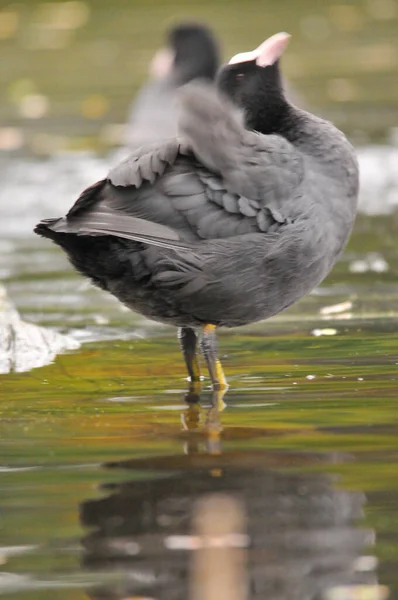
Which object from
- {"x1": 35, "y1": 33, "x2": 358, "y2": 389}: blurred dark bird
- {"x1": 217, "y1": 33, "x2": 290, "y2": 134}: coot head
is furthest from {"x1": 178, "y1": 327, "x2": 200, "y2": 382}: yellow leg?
{"x1": 217, "y1": 33, "x2": 290, "y2": 134}: coot head

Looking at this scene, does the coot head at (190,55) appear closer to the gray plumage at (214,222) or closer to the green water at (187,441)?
the green water at (187,441)

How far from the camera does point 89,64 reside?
16.1 metres

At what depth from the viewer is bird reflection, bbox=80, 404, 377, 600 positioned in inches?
123

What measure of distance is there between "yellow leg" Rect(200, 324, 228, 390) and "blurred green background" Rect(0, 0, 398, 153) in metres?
5.81

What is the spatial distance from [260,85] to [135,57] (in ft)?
35.9

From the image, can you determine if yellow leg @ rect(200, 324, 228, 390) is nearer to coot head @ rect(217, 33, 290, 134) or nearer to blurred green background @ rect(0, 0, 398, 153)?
coot head @ rect(217, 33, 290, 134)

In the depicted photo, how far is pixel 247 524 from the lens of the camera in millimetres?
3510

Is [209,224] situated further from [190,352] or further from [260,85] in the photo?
[260,85]

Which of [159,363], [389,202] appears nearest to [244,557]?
[159,363]

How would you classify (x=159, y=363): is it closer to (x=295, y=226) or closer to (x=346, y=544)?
(x=295, y=226)

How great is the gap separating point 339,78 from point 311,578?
1182 cm

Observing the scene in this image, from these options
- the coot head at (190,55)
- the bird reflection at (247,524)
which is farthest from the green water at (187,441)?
the coot head at (190,55)

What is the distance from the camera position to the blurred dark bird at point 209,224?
15.9 feet

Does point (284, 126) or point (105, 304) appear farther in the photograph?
point (105, 304)
